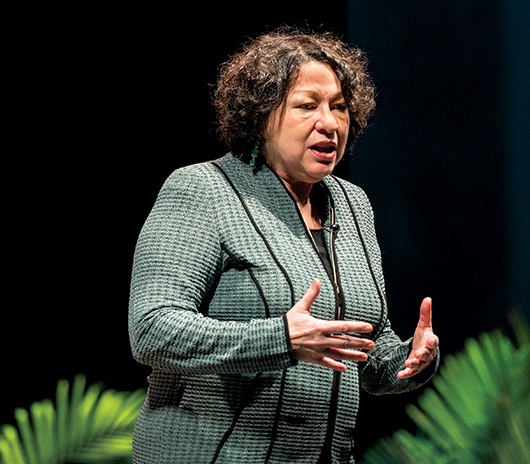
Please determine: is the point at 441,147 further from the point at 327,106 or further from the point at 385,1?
the point at 327,106

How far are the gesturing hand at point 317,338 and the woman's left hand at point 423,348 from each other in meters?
0.31

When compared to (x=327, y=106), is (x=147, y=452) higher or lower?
lower

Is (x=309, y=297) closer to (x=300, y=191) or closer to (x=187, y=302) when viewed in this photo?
(x=187, y=302)

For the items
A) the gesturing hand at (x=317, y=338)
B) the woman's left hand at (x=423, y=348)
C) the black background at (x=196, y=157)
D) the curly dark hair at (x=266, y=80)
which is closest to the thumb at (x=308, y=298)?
the gesturing hand at (x=317, y=338)

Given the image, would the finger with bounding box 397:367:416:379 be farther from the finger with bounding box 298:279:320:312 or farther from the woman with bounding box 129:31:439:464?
the finger with bounding box 298:279:320:312

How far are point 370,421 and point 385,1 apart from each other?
164 centimetres

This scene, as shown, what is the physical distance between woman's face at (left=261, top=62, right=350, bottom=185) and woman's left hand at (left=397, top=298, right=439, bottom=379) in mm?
354

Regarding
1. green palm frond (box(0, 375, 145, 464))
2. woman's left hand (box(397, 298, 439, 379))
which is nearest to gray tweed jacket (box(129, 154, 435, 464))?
woman's left hand (box(397, 298, 439, 379))

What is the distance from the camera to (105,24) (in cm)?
231

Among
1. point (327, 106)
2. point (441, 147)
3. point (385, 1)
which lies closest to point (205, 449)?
point (327, 106)

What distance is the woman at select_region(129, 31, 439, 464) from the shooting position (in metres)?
1.19

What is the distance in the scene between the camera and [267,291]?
129cm

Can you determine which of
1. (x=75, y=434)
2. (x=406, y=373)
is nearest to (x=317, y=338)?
(x=406, y=373)

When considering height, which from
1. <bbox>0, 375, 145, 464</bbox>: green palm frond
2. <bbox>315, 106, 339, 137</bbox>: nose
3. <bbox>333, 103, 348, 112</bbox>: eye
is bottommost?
<bbox>0, 375, 145, 464</bbox>: green palm frond
